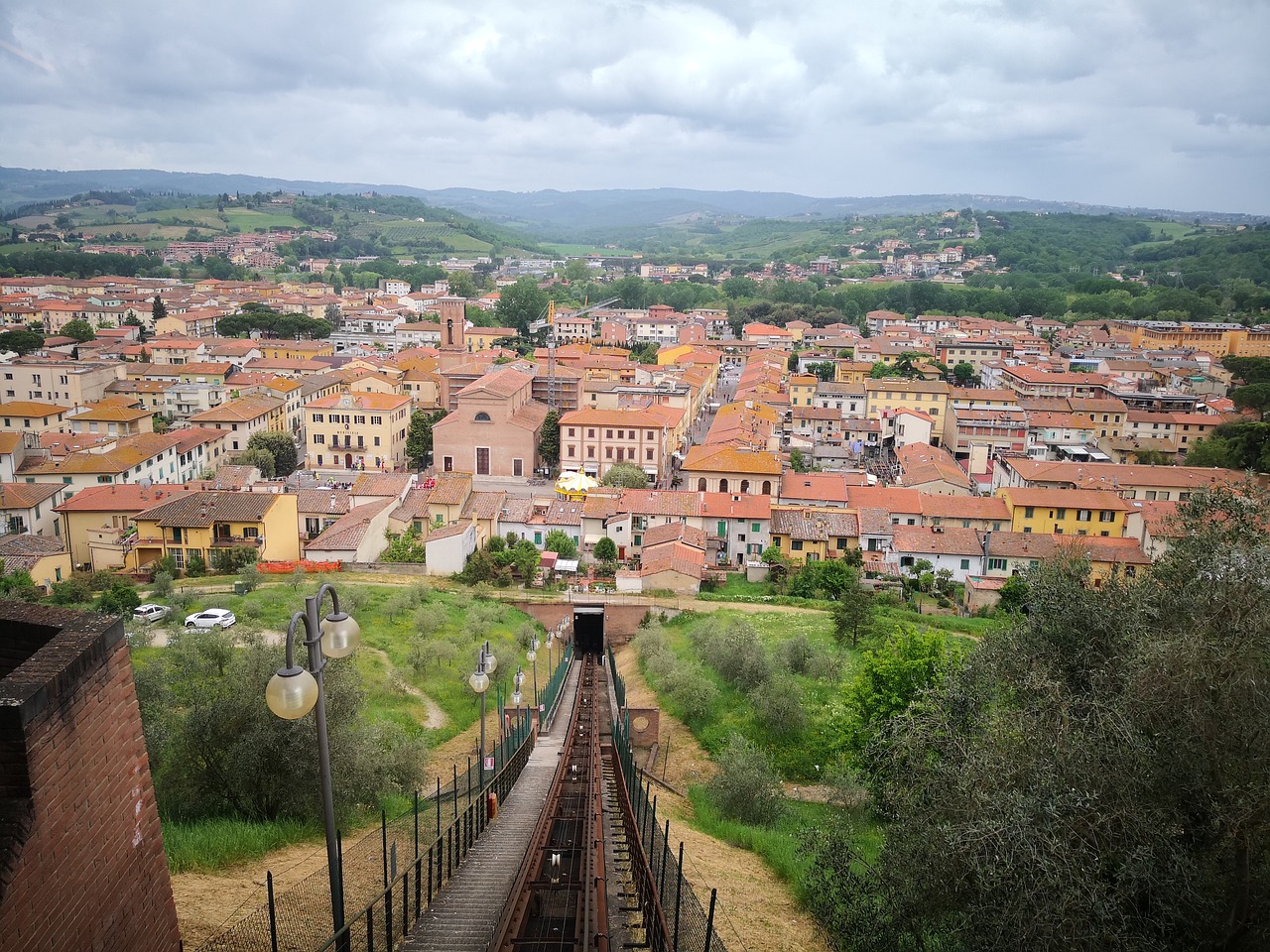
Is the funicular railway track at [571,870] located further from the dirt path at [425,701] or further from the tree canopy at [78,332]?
the tree canopy at [78,332]

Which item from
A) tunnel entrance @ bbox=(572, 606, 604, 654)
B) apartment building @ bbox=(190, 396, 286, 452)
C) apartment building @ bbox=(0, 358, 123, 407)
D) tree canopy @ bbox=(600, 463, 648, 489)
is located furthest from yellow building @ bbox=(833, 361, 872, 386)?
apartment building @ bbox=(0, 358, 123, 407)

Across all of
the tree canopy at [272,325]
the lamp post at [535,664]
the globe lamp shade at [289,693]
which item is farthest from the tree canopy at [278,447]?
the globe lamp shade at [289,693]

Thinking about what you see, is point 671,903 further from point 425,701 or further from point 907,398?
point 907,398

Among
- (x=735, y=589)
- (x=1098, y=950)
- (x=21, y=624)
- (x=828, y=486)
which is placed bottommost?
(x=735, y=589)

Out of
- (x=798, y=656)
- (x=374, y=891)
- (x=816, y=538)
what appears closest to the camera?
(x=374, y=891)

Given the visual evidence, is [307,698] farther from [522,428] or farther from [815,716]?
[522,428]

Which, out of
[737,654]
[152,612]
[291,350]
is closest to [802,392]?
[291,350]

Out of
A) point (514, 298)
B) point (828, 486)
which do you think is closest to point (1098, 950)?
point (828, 486)
